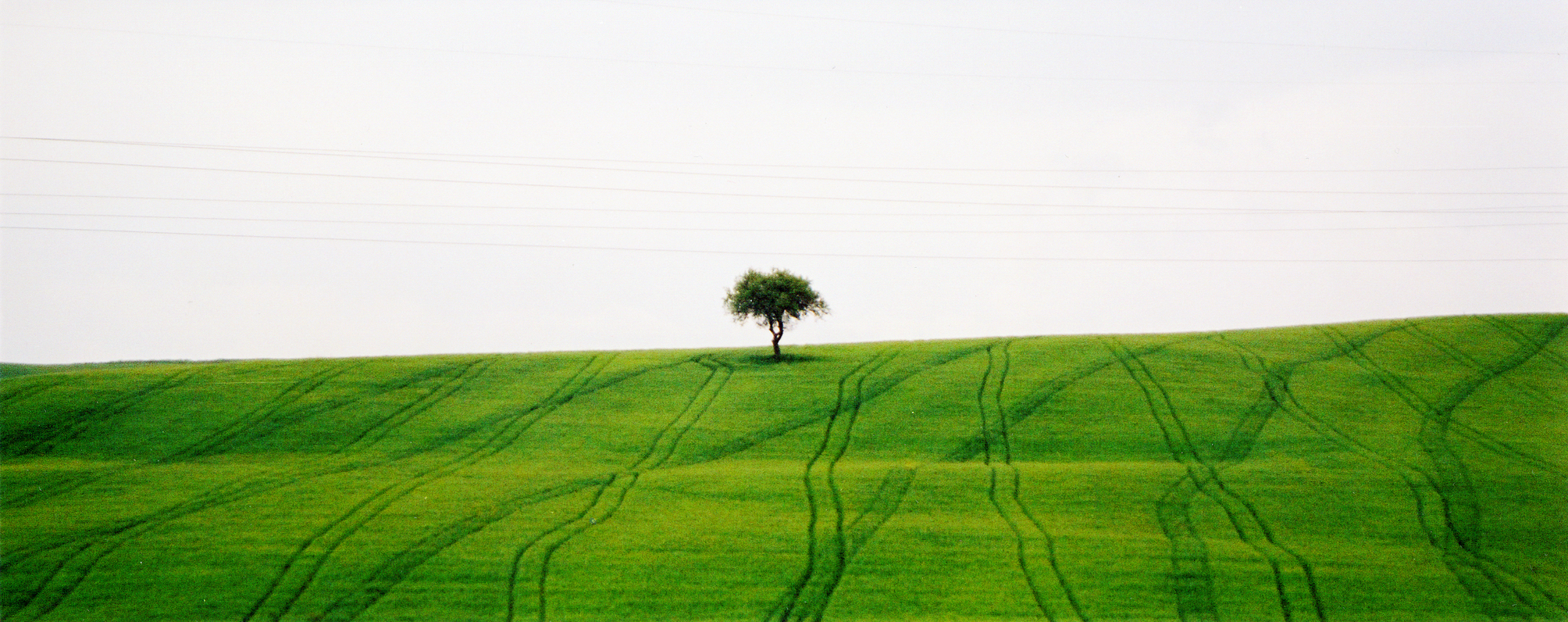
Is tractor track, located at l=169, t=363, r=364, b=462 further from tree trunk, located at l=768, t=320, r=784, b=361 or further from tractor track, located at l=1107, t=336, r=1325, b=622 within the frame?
tractor track, located at l=1107, t=336, r=1325, b=622

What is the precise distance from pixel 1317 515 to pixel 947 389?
50.8 ft

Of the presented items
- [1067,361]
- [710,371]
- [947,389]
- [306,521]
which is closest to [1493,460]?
[1067,361]

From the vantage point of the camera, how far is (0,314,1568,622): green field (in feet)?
82.2

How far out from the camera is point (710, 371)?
44.4m

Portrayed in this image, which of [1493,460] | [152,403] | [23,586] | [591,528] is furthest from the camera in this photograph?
[152,403]

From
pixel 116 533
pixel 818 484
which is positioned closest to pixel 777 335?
pixel 818 484

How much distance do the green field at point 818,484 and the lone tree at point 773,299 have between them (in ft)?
8.69

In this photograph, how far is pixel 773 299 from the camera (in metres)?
44.2

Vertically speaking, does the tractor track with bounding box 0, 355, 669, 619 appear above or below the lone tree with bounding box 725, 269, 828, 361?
below

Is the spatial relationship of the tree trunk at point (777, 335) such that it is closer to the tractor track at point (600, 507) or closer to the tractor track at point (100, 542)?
the tractor track at point (600, 507)

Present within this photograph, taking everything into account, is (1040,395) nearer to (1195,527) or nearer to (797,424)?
→ (797,424)

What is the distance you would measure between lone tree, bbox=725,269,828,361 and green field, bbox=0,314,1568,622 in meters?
2.65

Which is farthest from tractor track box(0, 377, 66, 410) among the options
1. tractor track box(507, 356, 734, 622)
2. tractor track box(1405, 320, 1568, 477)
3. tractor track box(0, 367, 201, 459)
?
tractor track box(1405, 320, 1568, 477)

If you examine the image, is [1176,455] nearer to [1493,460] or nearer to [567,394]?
[1493,460]
